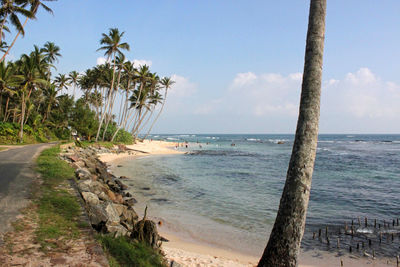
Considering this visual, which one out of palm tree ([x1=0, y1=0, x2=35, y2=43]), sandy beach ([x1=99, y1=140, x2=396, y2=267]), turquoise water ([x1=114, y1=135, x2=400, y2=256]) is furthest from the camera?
palm tree ([x1=0, y1=0, x2=35, y2=43])

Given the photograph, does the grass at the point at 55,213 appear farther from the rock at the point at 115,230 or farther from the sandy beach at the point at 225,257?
the sandy beach at the point at 225,257

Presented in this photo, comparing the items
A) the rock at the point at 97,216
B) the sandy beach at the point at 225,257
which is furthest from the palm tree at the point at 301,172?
the rock at the point at 97,216

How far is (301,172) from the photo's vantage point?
4.54 m

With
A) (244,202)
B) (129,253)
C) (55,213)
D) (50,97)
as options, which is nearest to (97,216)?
(55,213)

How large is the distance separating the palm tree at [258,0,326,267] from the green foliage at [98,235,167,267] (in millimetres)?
2140

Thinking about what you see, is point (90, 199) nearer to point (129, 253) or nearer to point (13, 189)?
point (13, 189)

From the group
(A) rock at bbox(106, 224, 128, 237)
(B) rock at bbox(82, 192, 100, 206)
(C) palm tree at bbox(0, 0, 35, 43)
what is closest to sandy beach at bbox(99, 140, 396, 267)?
(A) rock at bbox(106, 224, 128, 237)

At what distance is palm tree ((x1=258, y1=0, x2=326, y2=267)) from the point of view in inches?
179

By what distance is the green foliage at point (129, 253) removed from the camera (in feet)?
14.4

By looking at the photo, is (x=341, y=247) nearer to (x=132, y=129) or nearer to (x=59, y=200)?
(x=59, y=200)

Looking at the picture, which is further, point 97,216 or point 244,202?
point 244,202

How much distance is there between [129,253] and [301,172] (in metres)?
3.53

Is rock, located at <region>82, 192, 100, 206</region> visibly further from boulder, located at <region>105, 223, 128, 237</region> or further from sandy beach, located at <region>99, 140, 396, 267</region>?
sandy beach, located at <region>99, 140, 396, 267</region>

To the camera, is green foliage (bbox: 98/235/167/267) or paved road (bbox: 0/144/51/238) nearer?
green foliage (bbox: 98/235/167/267)
